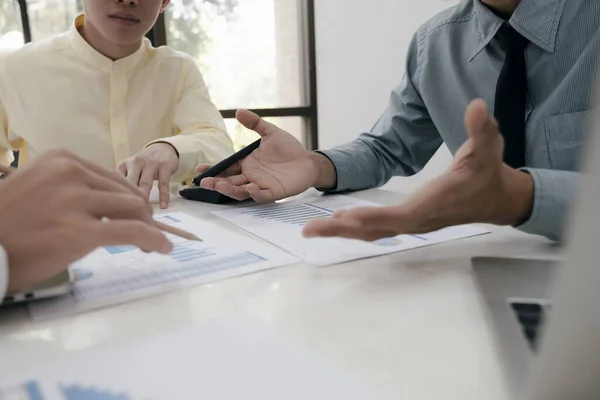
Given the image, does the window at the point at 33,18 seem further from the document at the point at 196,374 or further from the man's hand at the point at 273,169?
the document at the point at 196,374

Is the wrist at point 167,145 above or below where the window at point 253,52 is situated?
below

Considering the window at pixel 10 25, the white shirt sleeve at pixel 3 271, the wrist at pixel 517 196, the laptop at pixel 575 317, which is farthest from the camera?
the window at pixel 10 25

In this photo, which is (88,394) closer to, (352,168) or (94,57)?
(352,168)

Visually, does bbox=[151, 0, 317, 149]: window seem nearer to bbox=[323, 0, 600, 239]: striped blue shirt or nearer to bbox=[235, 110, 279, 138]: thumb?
bbox=[323, 0, 600, 239]: striped blue shirt

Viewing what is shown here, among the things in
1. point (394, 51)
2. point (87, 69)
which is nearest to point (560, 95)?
point (87, 69)

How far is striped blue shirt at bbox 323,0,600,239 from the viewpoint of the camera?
738 mm

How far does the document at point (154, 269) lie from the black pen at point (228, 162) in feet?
0.89

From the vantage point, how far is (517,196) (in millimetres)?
511

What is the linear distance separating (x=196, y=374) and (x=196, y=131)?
Answer: 42.5 inches

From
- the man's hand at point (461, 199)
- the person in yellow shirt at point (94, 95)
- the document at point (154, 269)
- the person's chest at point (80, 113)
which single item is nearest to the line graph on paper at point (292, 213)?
the document at point (154, 269)

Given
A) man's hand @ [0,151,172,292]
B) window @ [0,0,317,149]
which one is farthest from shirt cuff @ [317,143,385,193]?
window @ [0,0,317,149]

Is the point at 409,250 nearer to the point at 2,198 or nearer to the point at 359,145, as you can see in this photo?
the point at 2,198

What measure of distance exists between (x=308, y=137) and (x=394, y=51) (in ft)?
2.21

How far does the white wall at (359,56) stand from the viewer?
2.12 metres
